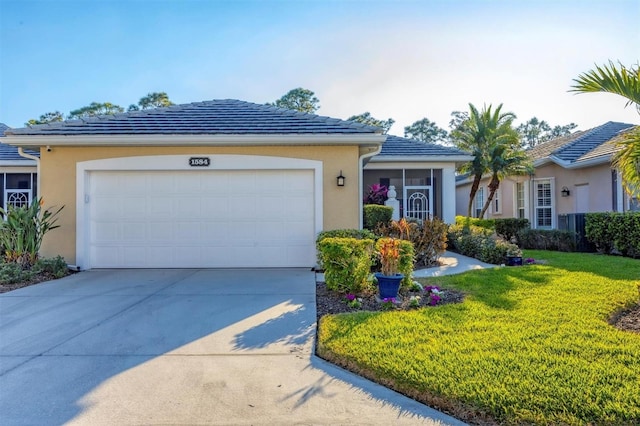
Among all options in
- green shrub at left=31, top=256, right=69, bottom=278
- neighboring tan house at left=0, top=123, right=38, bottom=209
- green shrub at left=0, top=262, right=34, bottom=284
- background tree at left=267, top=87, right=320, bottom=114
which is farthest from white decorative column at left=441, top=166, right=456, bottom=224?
background tree at left=267, top=87, right=320, bottom=114

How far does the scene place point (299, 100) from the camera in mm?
35812

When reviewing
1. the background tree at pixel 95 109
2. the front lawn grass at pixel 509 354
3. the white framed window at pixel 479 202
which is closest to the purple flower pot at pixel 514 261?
the front lawn grass at pixel 509 354

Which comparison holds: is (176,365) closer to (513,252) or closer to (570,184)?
(513,252)

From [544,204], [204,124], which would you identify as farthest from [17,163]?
[544,204]

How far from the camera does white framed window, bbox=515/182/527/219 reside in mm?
18297

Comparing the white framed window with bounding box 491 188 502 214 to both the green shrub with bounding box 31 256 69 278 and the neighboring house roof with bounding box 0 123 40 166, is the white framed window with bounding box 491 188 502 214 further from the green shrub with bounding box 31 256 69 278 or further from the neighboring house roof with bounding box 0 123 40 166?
the neighboring house roof with bounding box 0 123 40 166

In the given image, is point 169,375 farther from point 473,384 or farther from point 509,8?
point 509,8

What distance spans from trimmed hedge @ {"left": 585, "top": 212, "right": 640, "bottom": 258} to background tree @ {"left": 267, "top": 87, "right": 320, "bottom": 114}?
27545 millimetres

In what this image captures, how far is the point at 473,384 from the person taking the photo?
3162 mm

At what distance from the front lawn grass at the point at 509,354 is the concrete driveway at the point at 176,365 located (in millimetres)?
253

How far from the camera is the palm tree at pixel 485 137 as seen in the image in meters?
17.0

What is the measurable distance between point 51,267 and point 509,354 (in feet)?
30.5

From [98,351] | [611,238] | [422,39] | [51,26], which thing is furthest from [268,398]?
[611,238]

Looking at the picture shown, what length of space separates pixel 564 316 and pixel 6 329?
750 cm
